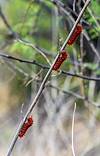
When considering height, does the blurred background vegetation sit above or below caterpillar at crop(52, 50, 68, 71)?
below

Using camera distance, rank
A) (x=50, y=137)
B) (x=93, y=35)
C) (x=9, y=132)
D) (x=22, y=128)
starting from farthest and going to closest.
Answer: (x=9, y=132) < (x=50, y=137) < (x=93, y=35) < (x=22, y=128)

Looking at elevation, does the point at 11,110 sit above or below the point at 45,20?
below

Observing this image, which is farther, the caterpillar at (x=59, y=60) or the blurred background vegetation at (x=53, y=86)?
the blurred background vegetation at (x=53, y=86)

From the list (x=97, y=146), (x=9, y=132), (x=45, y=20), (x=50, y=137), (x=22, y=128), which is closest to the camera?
(x=22, y=128)

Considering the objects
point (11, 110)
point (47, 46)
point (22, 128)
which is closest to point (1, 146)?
point (11, 110)

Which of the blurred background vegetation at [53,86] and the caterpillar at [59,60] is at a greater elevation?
the caterpillar at [59,60]

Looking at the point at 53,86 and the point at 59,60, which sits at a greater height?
the point at 59,60

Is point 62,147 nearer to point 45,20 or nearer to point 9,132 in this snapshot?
point 9,132

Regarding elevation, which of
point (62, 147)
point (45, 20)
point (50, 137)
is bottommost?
point (62, 147)

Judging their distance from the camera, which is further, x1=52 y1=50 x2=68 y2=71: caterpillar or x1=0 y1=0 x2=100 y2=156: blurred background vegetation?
x1=0 y1=0 x2=100 y2=156: blurred background vegetation

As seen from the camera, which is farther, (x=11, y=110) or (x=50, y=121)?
(x=11, y=110)

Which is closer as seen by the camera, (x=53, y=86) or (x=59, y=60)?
(x=59, y=60)
